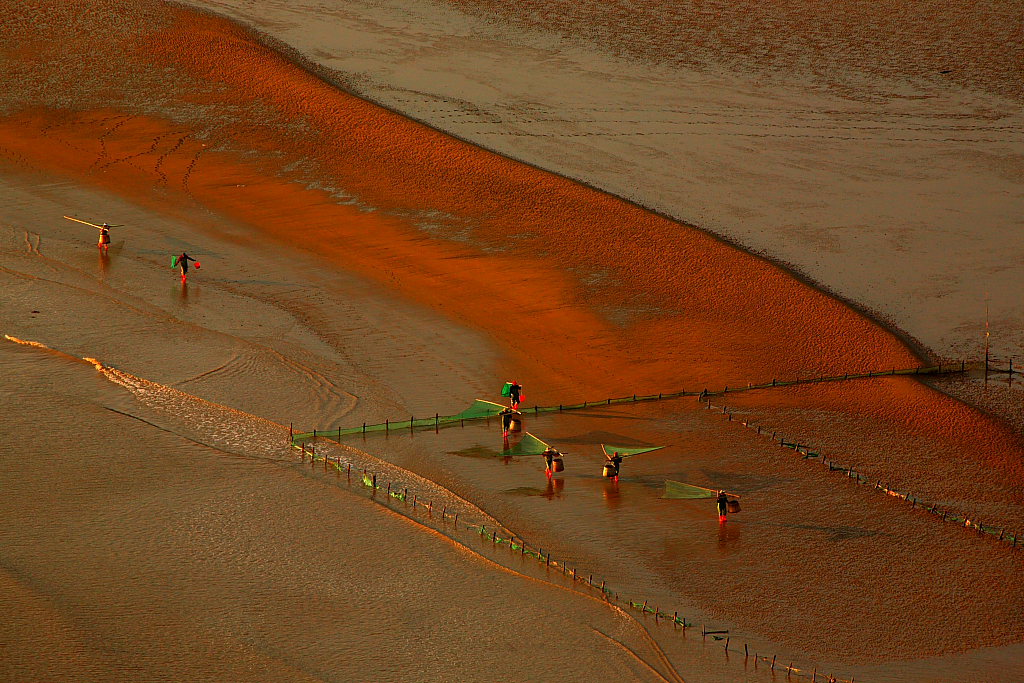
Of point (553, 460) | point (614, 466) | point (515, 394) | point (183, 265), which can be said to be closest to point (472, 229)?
point (183, 265)

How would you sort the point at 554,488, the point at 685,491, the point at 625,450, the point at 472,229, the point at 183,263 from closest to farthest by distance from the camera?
the point at 685,491, the point at 554,488, the point at 625,450, the point at 183,263, the point at 472,229

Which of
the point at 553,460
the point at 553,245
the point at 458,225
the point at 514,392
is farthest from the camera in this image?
the point at 458,225

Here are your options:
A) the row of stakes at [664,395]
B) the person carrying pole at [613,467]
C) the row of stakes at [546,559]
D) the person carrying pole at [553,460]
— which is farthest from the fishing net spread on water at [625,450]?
the row of stakes at [546,559]

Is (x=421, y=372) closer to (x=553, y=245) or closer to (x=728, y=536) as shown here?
(x=553, y=245)

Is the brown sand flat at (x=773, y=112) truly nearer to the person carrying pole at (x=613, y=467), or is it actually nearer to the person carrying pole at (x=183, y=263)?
the person carrying pole at (x=613, y=467)

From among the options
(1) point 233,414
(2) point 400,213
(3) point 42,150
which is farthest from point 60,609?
(3) point 42,150

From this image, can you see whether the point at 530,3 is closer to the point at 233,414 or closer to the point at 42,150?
the point at 42,150
